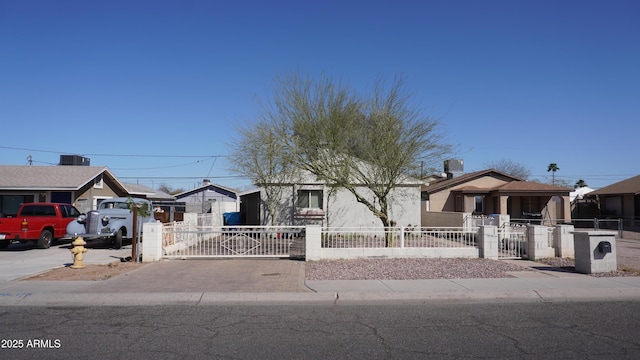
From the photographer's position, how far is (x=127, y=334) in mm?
6652

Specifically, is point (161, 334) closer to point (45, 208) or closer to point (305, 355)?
point (305, 355)

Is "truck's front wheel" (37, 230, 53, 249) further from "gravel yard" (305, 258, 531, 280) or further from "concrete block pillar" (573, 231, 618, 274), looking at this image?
"concrete block pillar" (573, 231, 618, 274)

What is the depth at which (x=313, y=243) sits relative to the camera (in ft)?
45.6

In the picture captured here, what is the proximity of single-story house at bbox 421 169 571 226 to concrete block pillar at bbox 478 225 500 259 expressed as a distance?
1384 centimetres

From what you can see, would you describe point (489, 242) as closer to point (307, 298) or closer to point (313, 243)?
point (313, 243)

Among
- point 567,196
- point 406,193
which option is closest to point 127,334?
point 406,193

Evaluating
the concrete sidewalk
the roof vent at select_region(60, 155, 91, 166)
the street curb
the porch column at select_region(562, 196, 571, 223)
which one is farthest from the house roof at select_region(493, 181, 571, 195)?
the roof vent at select_region(60, 155, 91, 166)

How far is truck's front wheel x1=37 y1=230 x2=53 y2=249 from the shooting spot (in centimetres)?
1794

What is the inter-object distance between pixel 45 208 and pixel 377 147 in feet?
45.3

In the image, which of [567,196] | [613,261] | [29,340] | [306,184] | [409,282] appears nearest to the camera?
[29,340]

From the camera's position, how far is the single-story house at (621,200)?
32938 mm

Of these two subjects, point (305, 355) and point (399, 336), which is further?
point (399, 336)

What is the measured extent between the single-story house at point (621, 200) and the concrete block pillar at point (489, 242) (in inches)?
888

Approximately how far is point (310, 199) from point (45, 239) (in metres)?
11.5
